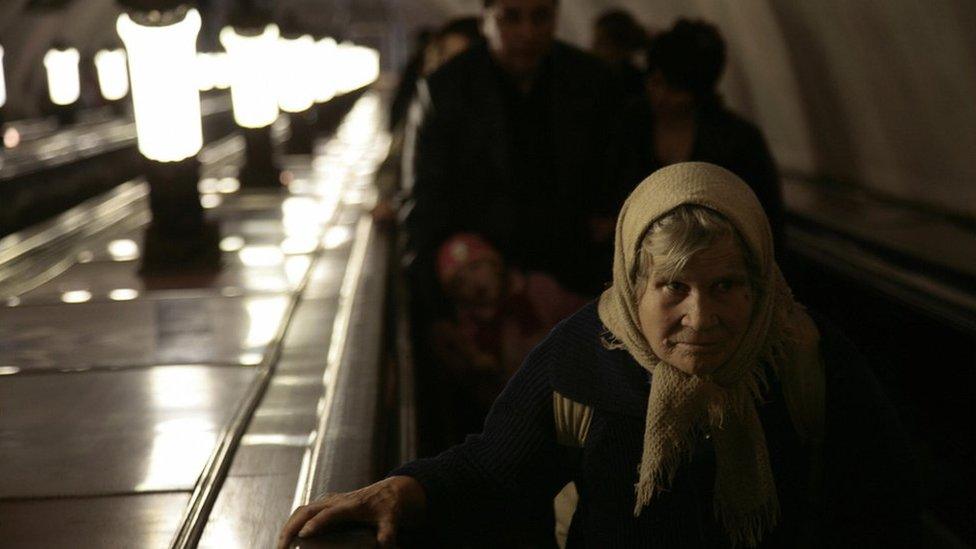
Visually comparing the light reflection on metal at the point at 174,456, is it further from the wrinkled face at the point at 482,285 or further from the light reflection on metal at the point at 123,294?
the light reflection on metal at the point at 123,294

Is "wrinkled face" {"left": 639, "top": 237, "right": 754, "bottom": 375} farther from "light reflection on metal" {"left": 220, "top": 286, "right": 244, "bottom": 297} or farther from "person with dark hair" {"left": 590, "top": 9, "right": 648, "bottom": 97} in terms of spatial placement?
"person with dark hair" {"left": 590, "top": 9, "right": 648, "bottom": 97}

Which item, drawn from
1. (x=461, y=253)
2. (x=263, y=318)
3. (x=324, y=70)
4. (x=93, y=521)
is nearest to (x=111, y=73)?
(x=324, y=70)

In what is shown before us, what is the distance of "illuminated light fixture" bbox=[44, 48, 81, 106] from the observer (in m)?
20.0

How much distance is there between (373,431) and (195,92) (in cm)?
347

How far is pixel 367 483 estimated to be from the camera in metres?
2.55

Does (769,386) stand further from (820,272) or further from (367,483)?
(820,272)

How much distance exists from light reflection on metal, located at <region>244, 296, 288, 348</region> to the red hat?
2.70 ft

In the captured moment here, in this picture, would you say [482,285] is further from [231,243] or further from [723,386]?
[231,243]

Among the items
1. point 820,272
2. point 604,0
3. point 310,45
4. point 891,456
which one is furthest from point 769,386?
point 604,0

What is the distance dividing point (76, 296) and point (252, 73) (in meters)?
4.34

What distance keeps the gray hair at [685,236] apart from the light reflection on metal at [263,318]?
254 centimetres

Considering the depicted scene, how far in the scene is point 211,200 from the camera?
28.6 feet

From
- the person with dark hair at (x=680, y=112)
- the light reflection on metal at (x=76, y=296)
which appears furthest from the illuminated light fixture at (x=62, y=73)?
the person with dark hair at (x=680, y=112)

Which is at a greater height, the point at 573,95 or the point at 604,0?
the point at 573,95
